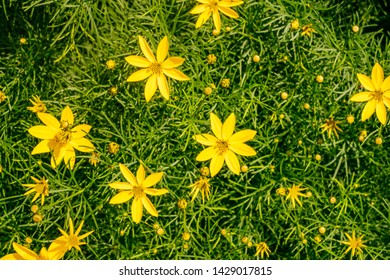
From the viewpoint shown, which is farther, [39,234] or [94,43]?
[94,43]

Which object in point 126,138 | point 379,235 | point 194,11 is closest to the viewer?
point 194,11

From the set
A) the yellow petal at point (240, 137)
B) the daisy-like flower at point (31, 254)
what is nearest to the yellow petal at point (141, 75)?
the yellow petal at point (240, 137)

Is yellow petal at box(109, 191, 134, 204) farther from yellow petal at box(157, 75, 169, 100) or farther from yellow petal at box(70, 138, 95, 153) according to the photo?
yellow petal at box(157, 75, 169, 100)

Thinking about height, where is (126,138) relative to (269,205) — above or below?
above

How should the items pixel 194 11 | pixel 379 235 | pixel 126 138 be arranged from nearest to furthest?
pixel 194 11 < pixel 126 138 < pixel 379 235

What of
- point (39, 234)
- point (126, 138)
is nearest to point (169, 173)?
point (126, 138)

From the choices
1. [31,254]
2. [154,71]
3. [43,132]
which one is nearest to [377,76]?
[154,71]

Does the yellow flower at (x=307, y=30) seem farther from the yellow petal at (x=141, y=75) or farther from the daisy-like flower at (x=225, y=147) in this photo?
the yellow petal at (x=141, y=75)
